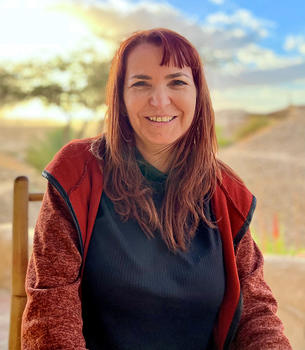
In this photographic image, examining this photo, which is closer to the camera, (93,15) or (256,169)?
(256,169)

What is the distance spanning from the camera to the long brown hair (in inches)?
43.6

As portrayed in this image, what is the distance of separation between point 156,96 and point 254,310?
1.88 ft

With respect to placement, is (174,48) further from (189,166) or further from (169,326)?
(169,326)

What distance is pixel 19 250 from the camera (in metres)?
1.23

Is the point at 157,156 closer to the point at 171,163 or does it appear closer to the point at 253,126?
the point at 171,163

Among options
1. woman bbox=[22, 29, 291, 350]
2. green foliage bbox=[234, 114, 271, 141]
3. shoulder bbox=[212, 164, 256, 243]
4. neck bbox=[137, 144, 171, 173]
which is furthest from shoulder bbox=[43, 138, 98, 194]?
green foliage bbox=[234, 114, 271, 141]

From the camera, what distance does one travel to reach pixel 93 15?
1283cm

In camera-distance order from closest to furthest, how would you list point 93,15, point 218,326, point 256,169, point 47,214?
1. point 47,214
2. point 218,326
3. point 256,169
4. point 93,15

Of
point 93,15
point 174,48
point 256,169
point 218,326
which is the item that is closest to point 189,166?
point 174,48

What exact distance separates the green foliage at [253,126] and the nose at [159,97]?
49.0ft

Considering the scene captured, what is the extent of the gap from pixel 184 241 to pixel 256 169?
10.8 meters

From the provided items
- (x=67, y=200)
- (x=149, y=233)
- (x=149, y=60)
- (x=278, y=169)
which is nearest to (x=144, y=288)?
(x=149, y=233)

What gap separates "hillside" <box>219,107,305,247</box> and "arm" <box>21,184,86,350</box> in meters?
5.50

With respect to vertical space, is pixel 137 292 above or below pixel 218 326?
above
